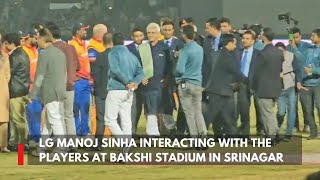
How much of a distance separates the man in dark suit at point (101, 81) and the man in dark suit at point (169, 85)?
1257 millimetres

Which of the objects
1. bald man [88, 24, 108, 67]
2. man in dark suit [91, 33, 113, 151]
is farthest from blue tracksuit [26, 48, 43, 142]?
bald man [88, 24, 108, 67]

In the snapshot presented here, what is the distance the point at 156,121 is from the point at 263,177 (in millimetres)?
3188

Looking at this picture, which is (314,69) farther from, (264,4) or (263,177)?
(264,4)

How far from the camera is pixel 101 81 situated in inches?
415

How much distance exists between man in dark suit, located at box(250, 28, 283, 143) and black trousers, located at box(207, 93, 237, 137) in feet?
1.42

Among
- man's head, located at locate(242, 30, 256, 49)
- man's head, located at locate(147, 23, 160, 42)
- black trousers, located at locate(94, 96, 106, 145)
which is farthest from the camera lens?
man's head, located at locate(242, 30, 256, 49)

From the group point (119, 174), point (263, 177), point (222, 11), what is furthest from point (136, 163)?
point (222, 11)

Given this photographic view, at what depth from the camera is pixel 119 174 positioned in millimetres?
8773

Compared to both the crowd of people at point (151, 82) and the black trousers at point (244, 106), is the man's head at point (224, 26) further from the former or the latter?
the black trousers at point (244, 106)

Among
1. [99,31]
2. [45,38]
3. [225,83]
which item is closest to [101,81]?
[99,31]

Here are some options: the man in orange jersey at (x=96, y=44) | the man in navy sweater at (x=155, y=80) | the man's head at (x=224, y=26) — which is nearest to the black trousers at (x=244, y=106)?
the man's head at (x=224, y=26)

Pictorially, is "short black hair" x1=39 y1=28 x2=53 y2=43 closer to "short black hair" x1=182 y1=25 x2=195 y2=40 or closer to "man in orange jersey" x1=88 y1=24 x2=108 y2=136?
"man in orange jersey" x1=88 y1=24 x2=108 y2=136

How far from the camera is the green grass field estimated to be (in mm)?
8602

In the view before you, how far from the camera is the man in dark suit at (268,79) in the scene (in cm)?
1076
